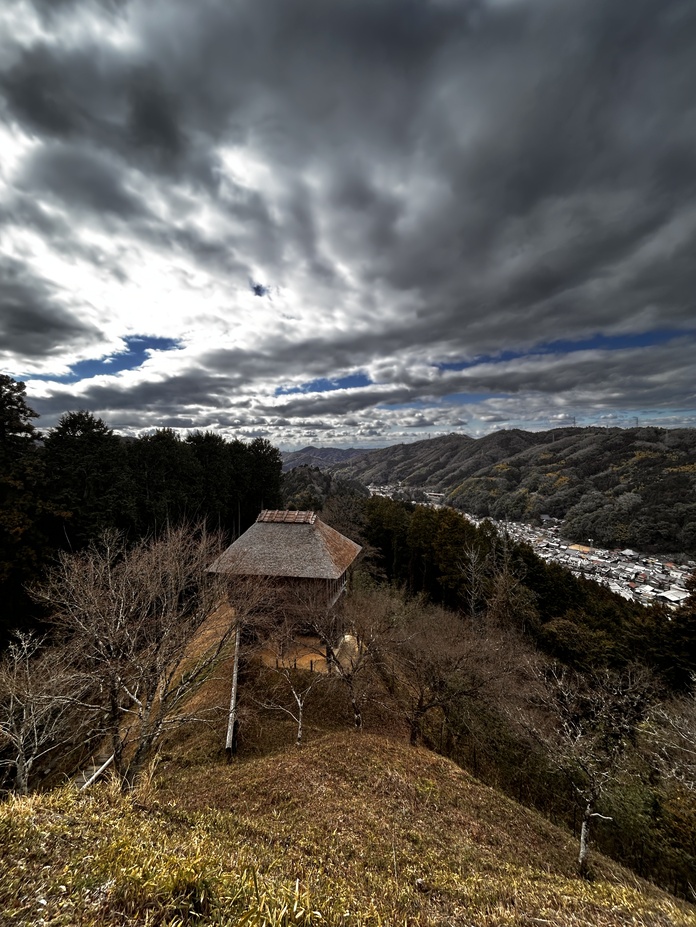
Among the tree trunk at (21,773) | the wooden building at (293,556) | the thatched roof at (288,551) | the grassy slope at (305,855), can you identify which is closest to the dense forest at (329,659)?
the tree trunk at (21,773)

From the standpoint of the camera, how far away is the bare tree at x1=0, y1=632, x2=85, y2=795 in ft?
33.4

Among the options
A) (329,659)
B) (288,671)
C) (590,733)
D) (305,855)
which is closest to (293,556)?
(288,671)

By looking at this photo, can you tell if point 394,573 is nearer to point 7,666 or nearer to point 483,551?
point 483,551

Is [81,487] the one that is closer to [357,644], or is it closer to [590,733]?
[357,644]

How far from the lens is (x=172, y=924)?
8.39 feet

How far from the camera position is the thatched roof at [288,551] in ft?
61.8

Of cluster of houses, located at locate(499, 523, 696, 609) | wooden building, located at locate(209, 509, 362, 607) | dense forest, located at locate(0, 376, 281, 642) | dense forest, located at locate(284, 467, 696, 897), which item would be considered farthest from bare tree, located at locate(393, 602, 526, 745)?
cluster of houses, located at locate(499, 523, 696, 609)

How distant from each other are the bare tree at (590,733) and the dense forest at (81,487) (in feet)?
77.2

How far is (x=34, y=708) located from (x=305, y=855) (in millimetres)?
10562

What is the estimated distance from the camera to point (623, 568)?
70562 mm

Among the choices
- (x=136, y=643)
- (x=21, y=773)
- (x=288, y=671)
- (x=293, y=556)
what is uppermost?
(x=293, y=556)

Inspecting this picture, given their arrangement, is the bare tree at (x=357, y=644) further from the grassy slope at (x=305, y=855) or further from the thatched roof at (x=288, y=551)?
the grassy slope at (x=305, y=855)

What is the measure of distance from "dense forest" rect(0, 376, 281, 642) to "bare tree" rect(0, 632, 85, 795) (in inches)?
224

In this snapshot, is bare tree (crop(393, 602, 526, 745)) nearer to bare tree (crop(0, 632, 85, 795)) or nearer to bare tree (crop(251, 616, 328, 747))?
bare tree (crop(251, 616, 328, 747))
